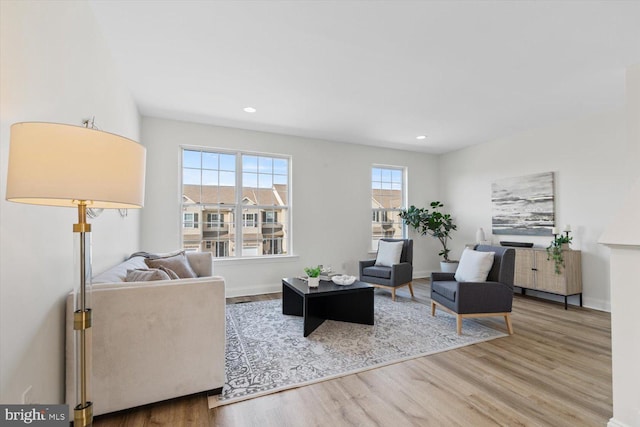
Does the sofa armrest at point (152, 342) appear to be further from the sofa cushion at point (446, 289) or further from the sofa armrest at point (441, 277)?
the sofa armrest at point (441, 277)

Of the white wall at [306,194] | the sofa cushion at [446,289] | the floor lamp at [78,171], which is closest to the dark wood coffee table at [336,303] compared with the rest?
the sofa cushion at [446,289]

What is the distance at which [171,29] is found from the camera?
2307 millimetres

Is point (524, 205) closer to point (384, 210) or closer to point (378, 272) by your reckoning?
point (384, 210)

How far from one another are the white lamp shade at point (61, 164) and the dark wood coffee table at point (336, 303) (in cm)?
222

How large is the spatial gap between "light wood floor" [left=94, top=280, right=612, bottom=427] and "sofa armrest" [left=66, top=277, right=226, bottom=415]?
0.14 m

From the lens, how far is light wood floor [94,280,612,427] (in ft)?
5.62

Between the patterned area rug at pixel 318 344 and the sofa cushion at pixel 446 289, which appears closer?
the patterned area rug at pixel 318 344

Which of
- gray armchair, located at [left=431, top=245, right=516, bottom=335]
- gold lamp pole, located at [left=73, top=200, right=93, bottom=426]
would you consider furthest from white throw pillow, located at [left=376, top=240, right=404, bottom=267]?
gold lamp pole, located at [left=73, top=200, right=93, bottom=426]

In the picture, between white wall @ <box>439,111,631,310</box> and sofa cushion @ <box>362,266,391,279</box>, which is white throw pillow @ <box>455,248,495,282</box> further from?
white wall @ <box>439,111,631,310</box>

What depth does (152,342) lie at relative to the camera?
1.76 metres

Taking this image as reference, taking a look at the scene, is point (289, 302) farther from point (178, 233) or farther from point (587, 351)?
Result: point (587, 351)

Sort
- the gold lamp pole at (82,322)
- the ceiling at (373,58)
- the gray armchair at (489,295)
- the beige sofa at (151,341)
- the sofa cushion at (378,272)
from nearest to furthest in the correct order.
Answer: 1. the gold lamp pole at (82,322)
2. the beige sofa at (151,341)
3. the ceiling at (373,58)
4. the gray armchair at (489,295)
5. the sofa cushion at (378,272)

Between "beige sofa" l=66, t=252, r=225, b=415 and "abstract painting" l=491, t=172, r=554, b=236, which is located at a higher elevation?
"abstract painting" l=491, t=172, r=554, b=236

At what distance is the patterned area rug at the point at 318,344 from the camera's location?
215cm
